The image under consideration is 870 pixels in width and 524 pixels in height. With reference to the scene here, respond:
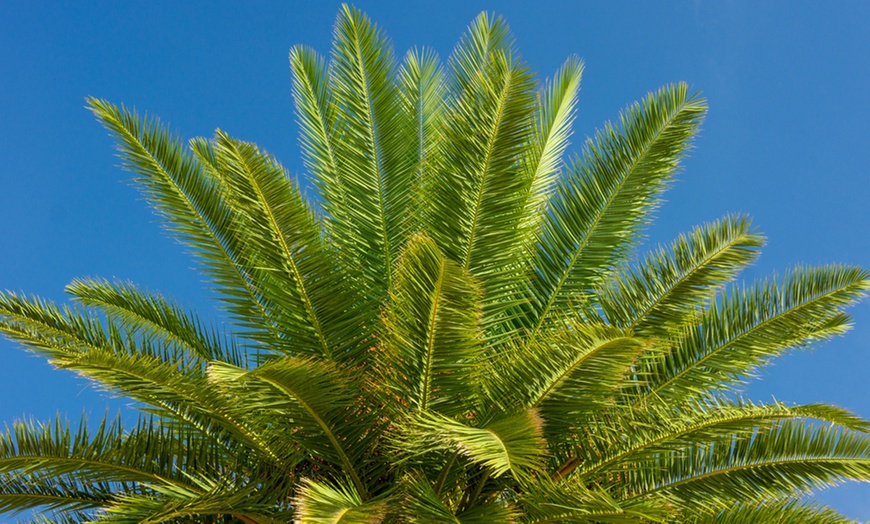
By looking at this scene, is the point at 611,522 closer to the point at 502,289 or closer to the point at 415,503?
the point at 415,503

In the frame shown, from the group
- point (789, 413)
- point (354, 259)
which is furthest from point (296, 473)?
point (789, 413)

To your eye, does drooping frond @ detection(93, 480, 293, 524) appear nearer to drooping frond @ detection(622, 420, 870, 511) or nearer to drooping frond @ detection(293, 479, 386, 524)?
drooping frond @ detection(293, 479, 386, 524)

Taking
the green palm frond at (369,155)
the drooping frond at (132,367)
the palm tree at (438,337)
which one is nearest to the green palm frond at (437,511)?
the palm tree at (438,337)

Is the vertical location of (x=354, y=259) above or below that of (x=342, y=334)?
above

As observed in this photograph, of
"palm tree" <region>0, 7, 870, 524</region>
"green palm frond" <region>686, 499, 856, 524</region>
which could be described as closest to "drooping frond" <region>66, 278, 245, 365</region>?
"palm tree" <region>0, 7, 870, 524</region>

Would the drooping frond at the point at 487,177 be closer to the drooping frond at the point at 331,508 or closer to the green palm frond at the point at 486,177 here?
the green palm frond at the point at 486,177

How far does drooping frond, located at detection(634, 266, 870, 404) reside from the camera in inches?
349

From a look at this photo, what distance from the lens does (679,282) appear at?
29.3ft

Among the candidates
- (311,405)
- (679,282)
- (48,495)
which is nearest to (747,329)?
(679,282)

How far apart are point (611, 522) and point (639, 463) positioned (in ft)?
4.61

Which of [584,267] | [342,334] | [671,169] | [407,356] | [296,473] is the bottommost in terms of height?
[296,473]

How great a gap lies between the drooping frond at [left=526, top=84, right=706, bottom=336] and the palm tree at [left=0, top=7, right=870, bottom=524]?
0.02 metres

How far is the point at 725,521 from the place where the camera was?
26.3 ft

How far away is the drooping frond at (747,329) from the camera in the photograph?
886 centimetres
